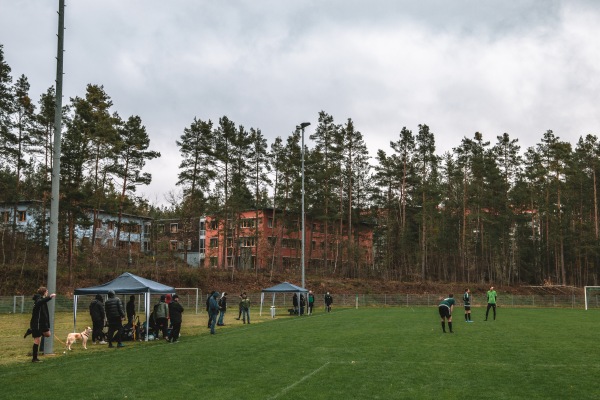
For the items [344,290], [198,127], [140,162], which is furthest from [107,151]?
[344,290]

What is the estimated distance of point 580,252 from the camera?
68125 mm

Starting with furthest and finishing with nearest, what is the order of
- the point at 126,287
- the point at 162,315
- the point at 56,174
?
the point at 126,287
the point at 162,315
the point at 56,174

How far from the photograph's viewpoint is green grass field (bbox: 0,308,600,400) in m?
9.57

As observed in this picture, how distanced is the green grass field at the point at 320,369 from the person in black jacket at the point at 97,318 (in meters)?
0.77

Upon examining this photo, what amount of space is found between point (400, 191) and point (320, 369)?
199 feet

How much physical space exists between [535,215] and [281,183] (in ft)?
118

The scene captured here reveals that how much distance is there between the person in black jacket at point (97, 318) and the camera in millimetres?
19266

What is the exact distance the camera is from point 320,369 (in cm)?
1214

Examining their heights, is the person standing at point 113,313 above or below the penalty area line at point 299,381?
above

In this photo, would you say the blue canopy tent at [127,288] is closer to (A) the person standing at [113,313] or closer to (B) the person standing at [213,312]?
(B) the person standing at [213,312]

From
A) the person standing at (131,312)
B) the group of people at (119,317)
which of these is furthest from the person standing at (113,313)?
the person standing at (131,312)

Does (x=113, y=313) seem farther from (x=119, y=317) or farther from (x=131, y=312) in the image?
(x=131, y=312)

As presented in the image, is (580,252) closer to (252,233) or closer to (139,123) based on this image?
(252,233)

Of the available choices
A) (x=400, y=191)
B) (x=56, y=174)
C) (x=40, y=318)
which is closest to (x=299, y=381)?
(x=40, y=318)
